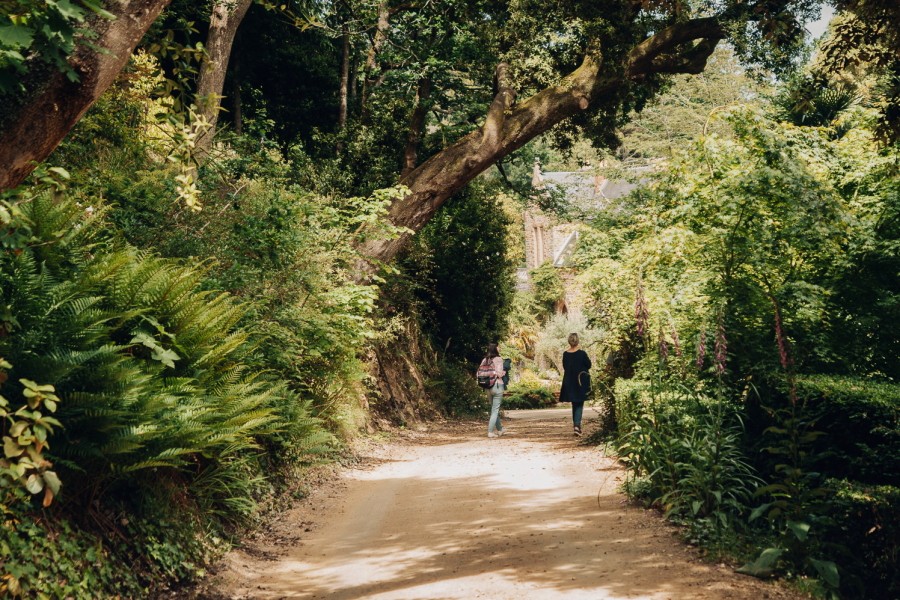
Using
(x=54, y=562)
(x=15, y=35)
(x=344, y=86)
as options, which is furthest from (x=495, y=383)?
(x=15, y=35)

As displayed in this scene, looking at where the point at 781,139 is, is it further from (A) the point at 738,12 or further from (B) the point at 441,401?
(B) the point at 441,401

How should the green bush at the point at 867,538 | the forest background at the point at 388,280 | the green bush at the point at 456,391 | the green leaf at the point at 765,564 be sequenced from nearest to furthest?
the forest background at the point at 388,280 → the green bush at the point at 867,538 → the green leaf at the point at 765,564 → the green bush at the point at 456,391

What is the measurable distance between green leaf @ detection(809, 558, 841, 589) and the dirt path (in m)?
0.30

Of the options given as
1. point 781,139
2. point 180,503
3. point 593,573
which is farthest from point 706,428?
point 180,503

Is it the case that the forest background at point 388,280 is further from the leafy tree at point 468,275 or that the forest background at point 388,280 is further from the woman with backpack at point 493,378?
the leafy tree at point 468,275

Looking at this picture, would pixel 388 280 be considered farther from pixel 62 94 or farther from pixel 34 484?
pixel 34 484

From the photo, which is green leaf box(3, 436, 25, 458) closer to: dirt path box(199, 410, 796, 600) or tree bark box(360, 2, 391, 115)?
dirt path box(199, 410, 796, 600)

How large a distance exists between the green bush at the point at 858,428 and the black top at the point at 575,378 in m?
7.22

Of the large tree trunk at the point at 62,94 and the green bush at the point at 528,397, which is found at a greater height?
the large tree trunk at the point at 62,94

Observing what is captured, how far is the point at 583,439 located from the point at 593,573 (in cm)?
900

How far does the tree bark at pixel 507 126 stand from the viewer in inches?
627

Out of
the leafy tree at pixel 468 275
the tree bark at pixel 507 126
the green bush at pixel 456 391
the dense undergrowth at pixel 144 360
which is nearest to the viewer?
the dense undergrowth at pixel 144 360

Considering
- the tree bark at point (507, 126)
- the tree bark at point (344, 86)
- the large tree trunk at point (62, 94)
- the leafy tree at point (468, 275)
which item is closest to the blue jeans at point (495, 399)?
the tree bark at point (507, 126)

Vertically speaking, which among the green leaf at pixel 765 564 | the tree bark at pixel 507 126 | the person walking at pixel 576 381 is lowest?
the green leaf at pixel 765 564
